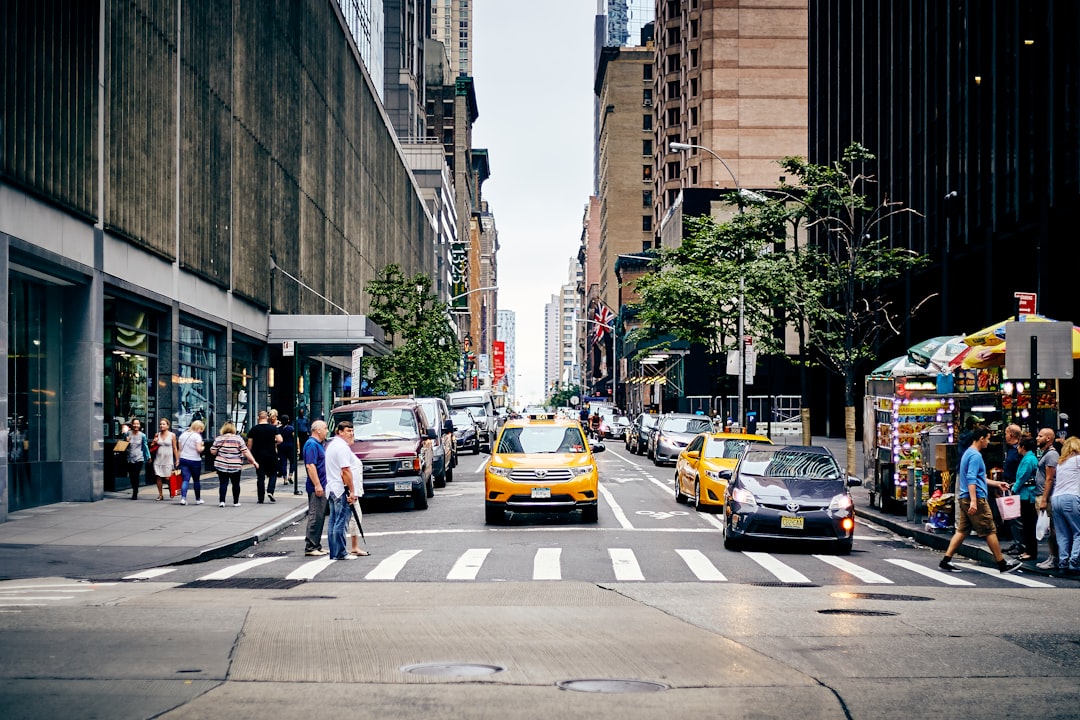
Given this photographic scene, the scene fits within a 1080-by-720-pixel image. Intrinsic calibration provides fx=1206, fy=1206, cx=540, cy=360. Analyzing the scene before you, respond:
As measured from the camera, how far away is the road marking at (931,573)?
15062mm

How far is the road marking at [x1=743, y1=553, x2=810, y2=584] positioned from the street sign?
4.47 meters

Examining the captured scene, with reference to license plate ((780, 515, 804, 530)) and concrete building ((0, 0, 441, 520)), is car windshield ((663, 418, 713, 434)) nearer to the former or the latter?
concrete building ((0, 0, 441, 520))

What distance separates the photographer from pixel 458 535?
20.7 metres

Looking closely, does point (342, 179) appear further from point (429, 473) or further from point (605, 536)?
point (605, 536)

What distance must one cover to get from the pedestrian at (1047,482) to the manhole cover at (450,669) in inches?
403

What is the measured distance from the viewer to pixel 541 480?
71.8 feet

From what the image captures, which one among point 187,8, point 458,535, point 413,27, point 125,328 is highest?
point 413,27

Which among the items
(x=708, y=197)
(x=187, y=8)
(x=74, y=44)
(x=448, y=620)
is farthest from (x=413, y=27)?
(x=448, y=620)

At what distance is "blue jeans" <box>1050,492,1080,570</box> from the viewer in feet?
51.4

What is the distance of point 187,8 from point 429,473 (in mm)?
15154

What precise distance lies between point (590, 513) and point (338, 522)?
653cm

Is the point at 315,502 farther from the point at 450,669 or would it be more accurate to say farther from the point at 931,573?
the point at 450,669

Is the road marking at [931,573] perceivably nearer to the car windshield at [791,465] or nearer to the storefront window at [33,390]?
the car windshield at [791,465]

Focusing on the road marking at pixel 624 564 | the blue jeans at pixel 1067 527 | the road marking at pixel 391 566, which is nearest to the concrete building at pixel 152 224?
the road marking at pixel 391 566
